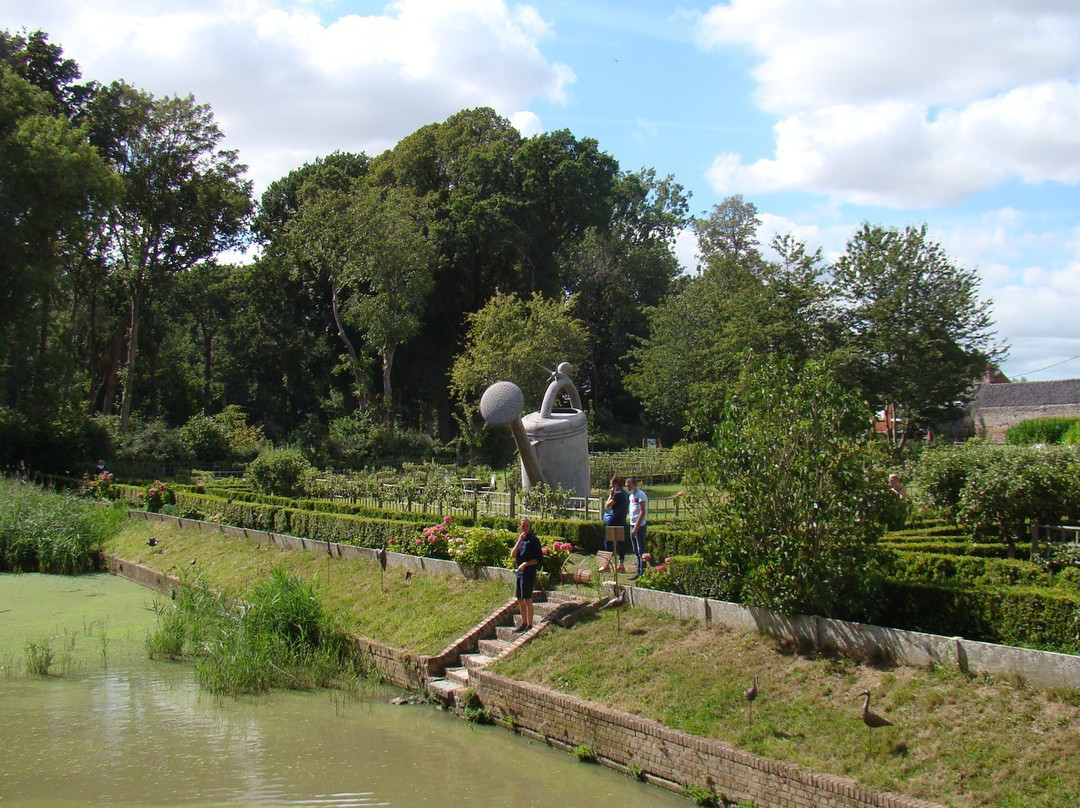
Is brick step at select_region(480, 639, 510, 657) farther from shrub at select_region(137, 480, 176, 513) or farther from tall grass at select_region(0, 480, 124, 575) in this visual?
shrub at select_region(137, 480, 176, 513)

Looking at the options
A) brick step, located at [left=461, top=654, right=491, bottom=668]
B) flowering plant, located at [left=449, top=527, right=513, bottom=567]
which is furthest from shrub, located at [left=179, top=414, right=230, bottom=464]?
brick step, located at [left=461, top=654, right=491, bottom=668]

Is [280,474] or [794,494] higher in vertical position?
[794,494]

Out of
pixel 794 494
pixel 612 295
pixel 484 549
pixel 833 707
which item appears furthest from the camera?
pixel 612 295

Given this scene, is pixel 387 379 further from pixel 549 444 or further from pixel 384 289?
pixel 549 444

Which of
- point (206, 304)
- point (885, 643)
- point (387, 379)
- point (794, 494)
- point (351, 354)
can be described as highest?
point (206, 304)

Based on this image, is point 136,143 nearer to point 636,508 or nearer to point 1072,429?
point 636,508

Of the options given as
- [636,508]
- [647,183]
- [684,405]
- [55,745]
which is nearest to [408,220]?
[684,405]

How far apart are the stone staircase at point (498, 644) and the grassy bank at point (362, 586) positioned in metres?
0.59

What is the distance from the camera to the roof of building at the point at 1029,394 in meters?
47.6

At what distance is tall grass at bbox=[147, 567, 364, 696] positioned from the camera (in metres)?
14.4

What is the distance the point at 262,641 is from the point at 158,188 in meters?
35.5

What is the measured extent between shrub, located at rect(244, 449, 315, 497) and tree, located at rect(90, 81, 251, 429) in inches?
677

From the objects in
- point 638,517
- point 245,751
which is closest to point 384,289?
point 638,517

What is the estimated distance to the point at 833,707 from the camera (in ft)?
32.9
